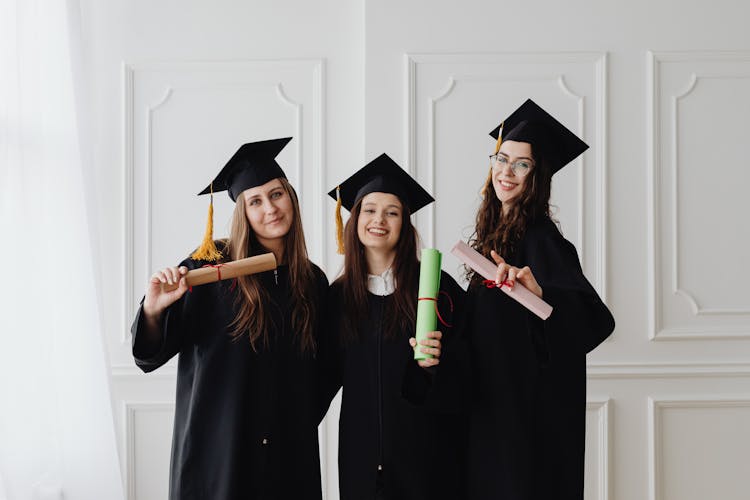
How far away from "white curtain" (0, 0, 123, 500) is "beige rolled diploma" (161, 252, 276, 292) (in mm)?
950

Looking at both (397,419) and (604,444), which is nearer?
(397,419)

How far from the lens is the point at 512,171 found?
90.9 inches

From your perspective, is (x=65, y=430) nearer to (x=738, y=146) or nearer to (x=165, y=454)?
(x=165, y=454)

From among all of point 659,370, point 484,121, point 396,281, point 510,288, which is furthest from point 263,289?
point 659,370

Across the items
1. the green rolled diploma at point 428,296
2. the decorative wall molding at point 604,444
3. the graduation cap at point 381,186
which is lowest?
the decorative wall molding at point 604,444

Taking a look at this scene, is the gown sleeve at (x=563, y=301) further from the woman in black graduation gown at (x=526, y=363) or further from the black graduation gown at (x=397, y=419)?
the black graduation gown at (x=397, y=419)

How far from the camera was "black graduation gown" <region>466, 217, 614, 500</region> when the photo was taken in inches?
88.7

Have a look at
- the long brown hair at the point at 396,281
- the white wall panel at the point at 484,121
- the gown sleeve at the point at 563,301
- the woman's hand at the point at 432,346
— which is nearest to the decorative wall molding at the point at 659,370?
the white wall panel at the point at 484,121

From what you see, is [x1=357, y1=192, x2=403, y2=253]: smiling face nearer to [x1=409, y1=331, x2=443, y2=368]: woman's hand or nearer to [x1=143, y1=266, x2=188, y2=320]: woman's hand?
[x1=409, y1=331, x2=443, y2=368]: woman's hand

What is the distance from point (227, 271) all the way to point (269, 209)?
29cm

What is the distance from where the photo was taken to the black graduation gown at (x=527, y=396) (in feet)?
7.39

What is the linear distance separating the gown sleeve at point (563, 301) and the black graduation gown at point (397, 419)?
0.33 m

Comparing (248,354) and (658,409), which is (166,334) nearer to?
(248,354)

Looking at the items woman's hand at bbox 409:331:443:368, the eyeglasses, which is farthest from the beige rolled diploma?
the eyeglasses
